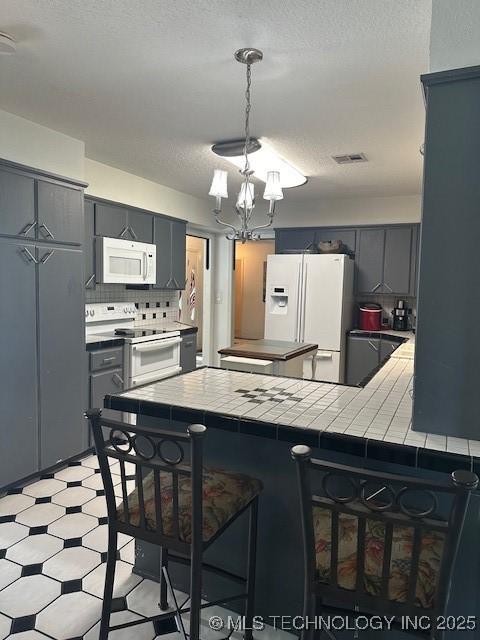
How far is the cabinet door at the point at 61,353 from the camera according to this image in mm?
3025

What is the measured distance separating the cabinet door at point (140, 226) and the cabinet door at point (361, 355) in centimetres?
250

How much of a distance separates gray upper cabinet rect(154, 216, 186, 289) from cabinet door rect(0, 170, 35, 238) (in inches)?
67.0

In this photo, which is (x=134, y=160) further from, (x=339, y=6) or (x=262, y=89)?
(x=339, y=6)

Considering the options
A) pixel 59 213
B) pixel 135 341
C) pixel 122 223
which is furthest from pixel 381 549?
pixel 122 223

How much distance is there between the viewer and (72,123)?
2941mm

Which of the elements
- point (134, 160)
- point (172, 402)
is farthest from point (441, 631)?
point (134, 160)

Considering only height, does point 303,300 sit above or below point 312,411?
above

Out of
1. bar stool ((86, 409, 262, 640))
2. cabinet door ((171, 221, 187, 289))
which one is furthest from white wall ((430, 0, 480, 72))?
cabinet door ((171, 221, 187, 289))

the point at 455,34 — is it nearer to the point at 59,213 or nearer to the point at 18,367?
the point at 59,213

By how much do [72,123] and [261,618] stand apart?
9.76ft

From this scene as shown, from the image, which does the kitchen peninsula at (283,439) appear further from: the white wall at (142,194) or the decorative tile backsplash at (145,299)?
the white wall at (142,194)

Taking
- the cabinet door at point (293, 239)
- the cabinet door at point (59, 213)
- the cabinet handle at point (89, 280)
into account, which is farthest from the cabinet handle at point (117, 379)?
the cabinet door at point (293, 239)

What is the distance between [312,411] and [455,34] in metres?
1.31

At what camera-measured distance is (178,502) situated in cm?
143
